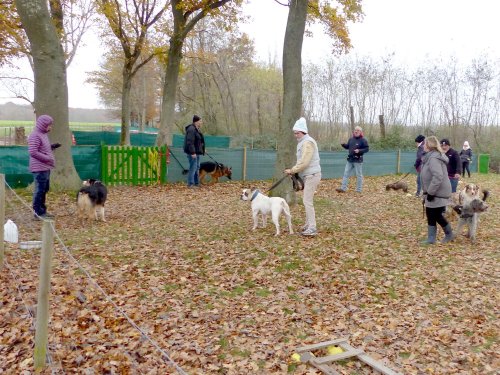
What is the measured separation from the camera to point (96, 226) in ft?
27.7

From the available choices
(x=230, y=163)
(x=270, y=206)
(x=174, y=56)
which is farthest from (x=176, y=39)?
(x=270, y=206)

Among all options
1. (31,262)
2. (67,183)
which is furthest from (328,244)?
(67,183)

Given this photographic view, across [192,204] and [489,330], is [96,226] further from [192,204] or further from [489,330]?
[489,330]

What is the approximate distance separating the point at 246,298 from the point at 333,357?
158 cm

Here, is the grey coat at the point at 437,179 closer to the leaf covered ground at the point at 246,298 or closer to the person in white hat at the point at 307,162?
the leaf covered ground at the point at 246,298

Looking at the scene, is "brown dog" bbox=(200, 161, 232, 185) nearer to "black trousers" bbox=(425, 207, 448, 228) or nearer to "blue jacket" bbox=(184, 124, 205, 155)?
"blue jacket" bbox=(184, 124, 205, 155)

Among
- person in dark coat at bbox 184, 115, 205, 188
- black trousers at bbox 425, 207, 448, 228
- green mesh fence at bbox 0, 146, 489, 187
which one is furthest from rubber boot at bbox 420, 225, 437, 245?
green mesh fence at bbox 0, 146, 489, 187

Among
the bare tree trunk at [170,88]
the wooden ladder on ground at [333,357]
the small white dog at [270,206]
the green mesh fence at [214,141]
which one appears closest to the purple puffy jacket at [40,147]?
the small white dog at [270,206]

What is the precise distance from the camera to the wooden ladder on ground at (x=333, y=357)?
146 inches

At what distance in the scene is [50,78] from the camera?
10.6 metres

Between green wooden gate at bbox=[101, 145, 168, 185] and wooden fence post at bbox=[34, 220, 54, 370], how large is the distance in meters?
10.6

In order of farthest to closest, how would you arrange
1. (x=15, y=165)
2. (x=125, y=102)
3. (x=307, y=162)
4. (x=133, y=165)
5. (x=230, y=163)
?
1. (x=125, y=102)
2. (x=230, y=163)
3. (x=133, y=165)
4. (x=15, y=165)
5. (x=307, y=162)

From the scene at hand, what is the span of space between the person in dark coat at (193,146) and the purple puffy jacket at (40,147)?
5698 mm

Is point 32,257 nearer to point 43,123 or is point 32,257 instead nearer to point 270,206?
point 43,123
